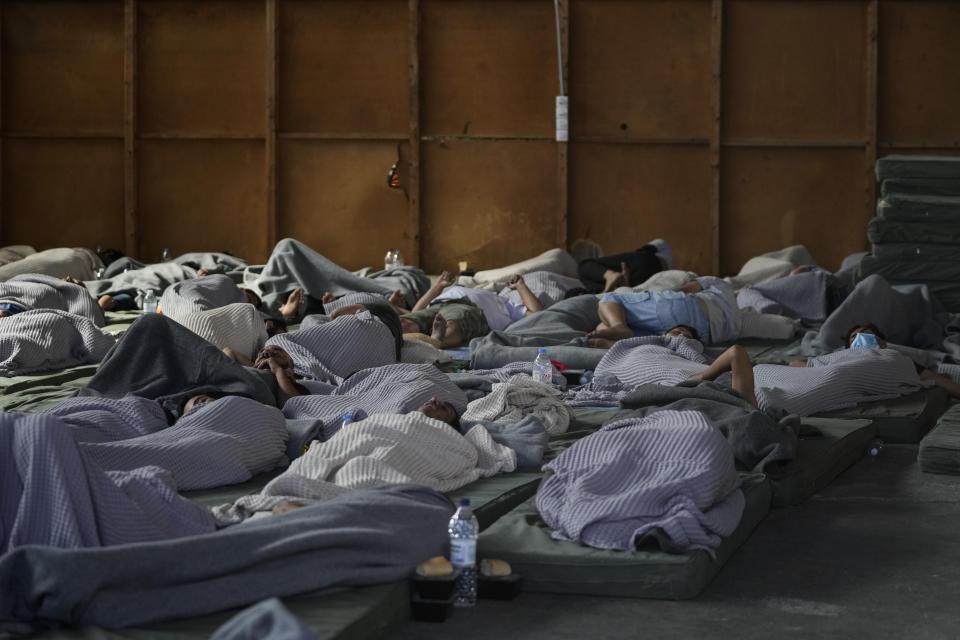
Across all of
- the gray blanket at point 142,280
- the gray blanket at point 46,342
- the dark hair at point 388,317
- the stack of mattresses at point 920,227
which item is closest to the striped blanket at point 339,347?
the dark hair at point 388,317

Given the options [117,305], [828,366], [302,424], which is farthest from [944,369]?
[117,305]

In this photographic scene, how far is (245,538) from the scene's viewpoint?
2.82m

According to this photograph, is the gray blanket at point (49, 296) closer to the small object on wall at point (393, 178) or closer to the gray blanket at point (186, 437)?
the gray blanket at point (186, 437)

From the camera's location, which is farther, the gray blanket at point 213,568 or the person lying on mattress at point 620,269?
the person lying on mattress at point 620,269

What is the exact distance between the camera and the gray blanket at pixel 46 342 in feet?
20.6

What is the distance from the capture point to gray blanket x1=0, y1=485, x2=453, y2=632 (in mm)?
2621

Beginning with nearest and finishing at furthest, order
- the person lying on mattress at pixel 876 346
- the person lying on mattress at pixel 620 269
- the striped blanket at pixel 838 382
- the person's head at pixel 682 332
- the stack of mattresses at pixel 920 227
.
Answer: the striped blanket at pixel 838 382 < the person lying on mattress at pixel 876 346 < the person's head at pixel 682 332 < the stack of mattresses at pixel 920 227 < the person lying on mattress at pixel 620 269

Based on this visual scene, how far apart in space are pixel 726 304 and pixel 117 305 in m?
4.63

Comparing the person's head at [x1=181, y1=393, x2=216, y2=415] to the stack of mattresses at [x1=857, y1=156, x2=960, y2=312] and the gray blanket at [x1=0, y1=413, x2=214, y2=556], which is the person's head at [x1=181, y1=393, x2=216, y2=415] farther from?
the stack of mattresses at [x1=857, y1=156, x2=960, y2=312]

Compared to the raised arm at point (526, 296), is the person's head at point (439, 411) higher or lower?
lower

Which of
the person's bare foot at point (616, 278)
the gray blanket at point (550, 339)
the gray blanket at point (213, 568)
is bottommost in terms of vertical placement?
the gray blanket at point (213, 568)

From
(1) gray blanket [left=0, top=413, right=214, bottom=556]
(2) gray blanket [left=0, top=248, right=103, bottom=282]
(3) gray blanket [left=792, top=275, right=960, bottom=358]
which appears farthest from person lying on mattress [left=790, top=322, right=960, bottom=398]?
(2) gray blanket [left=0, top=248, right=103, bottom=282]

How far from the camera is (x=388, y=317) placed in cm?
680

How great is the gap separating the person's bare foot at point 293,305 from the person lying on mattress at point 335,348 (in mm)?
1787
